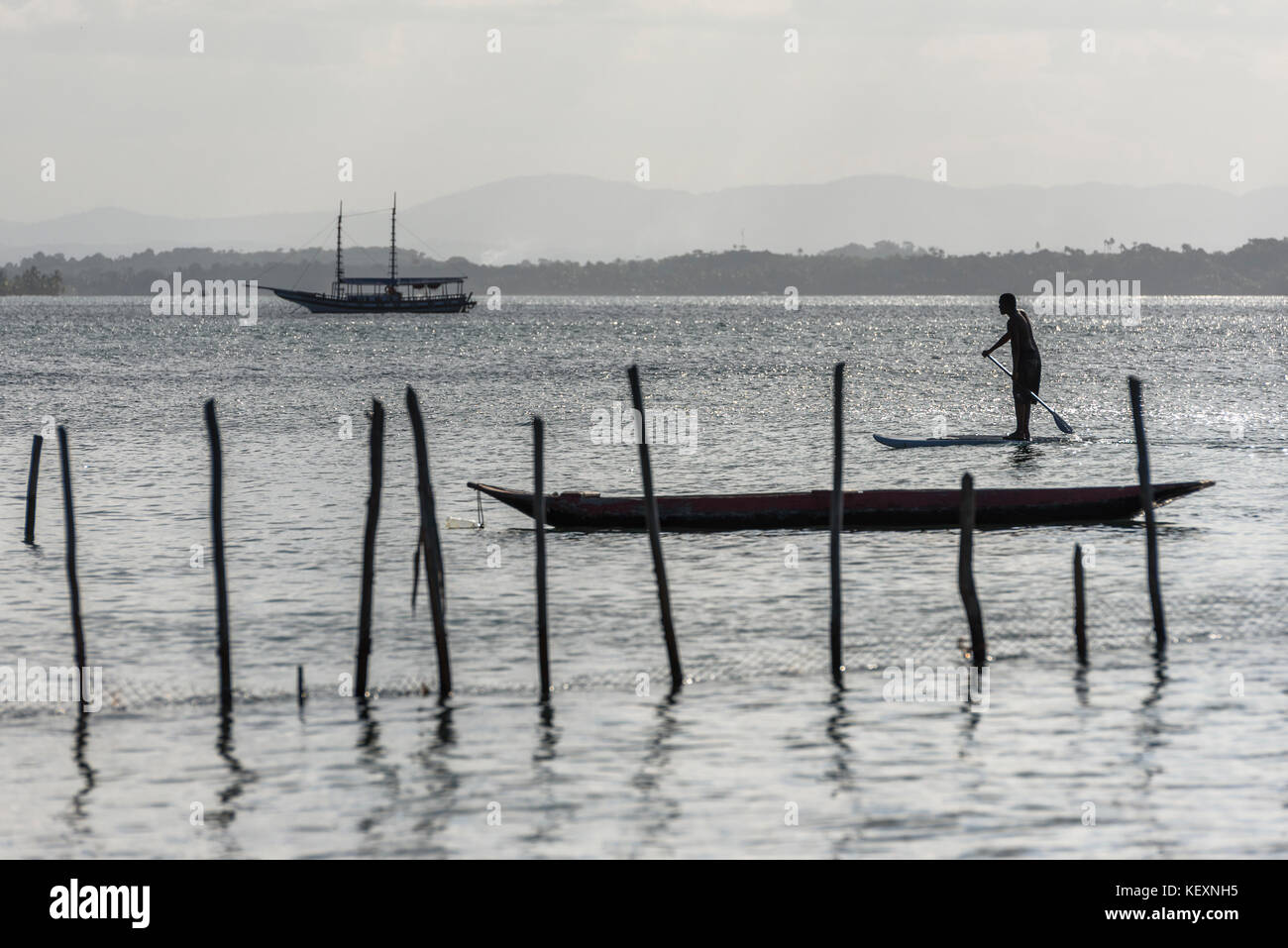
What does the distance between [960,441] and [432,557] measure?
75.6 ft

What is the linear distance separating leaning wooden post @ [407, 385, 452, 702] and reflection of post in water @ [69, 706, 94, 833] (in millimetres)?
3171

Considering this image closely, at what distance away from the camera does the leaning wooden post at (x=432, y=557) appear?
1548 centimetres

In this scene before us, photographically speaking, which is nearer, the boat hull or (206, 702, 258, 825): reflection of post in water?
(206, 702, 258, 825): reflection of post in water

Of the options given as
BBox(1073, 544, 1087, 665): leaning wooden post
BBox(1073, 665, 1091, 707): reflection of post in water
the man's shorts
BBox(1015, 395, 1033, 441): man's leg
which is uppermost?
the man's shorts

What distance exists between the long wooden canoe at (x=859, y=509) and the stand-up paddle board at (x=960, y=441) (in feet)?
31.6

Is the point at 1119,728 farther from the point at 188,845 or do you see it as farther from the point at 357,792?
the point at 188,845

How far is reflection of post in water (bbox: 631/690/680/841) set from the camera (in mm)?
12352

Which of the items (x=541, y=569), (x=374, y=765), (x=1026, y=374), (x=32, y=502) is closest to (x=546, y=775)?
(x=374, y=765)

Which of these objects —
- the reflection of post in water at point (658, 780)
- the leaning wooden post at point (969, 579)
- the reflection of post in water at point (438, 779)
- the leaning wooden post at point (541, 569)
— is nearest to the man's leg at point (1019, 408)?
the leaning wooden post at point (969, 579)

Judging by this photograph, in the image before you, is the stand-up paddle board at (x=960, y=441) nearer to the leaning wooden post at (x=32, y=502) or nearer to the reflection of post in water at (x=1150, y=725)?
the leaning wooden post at (x=32, y=502)

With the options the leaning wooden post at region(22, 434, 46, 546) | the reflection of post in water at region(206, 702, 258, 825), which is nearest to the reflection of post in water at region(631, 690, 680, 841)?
the reflection of post in water at region(206, 702, 258, 825)

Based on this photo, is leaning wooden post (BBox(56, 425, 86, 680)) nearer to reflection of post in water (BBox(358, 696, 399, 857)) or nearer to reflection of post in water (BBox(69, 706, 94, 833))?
reflection of post in water (BBox(69, 706, 94, 833))
